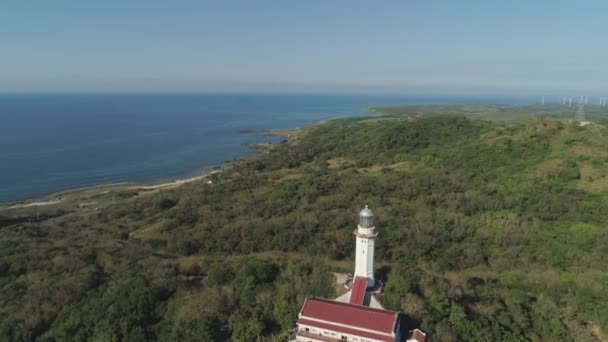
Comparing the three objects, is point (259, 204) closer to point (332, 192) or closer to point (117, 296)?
point (332, 192)

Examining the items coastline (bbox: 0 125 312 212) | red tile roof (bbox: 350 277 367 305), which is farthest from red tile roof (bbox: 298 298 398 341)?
coastline (bbox: 0 125 312 212)

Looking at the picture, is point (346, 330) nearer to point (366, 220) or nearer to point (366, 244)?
point (366, 244)

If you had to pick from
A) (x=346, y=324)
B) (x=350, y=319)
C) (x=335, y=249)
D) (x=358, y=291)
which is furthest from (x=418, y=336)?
(x=335, y=249)

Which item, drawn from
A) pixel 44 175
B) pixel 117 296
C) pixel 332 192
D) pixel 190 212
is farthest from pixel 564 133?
pixel 44 175

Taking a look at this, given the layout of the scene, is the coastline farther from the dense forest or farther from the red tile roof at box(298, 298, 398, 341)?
the red tile roof at box(298, 298, 398, 341)

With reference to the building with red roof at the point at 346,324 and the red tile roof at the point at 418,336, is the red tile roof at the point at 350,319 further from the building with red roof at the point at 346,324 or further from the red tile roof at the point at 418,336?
the red tile roof at the point at 418,336

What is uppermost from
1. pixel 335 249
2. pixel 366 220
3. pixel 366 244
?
pixel 366 220
